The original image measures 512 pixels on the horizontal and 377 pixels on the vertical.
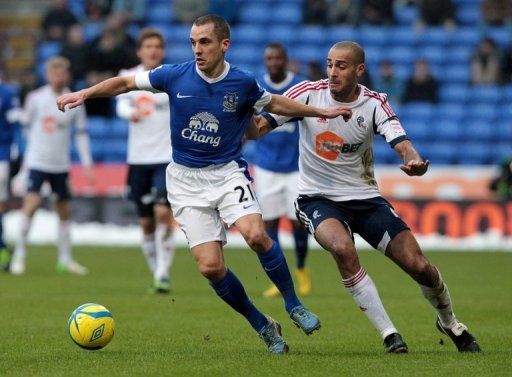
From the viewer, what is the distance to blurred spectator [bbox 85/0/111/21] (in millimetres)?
24703

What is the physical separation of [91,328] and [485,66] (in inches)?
674

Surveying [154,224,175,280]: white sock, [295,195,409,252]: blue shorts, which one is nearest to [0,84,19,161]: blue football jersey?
[154,224,175,280]: white sock

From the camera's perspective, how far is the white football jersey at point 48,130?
1479 centimetres

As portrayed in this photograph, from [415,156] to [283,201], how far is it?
5.13 m

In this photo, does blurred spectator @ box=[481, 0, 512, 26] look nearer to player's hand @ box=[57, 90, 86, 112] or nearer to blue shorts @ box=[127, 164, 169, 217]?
blue shorts @ box=[127, 164, 169, 217]

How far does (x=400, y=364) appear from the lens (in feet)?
23.5

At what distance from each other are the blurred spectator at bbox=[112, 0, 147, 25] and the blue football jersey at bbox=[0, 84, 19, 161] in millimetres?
9876

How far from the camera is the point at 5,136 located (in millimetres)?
15109

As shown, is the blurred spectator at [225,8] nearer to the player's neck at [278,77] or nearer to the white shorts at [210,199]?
the player's neck at [278,77]

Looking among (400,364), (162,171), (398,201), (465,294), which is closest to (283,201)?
(162,171)

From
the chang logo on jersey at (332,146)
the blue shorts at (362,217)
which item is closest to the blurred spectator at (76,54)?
the chang logo on jersey at (332,146)

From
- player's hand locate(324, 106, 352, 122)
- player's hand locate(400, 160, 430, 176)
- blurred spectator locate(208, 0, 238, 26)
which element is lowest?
blurred spectator locate(208, 0, 238, 26)

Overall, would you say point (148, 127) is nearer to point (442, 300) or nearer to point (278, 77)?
point (278, 77)

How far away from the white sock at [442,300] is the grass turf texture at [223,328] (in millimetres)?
209
